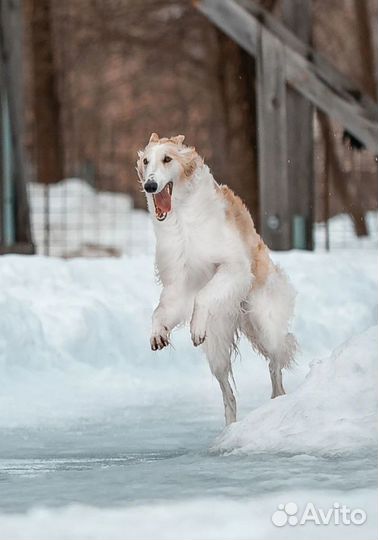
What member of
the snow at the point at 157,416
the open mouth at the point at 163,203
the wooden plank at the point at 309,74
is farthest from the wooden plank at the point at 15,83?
the open mouth at the point at 163,203

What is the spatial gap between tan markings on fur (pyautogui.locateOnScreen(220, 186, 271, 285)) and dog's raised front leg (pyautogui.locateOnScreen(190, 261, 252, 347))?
23 centimetres

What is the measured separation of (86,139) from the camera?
33500 mm

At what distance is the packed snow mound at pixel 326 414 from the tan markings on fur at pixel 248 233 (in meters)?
1.03

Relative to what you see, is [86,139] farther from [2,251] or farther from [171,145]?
[171,145]

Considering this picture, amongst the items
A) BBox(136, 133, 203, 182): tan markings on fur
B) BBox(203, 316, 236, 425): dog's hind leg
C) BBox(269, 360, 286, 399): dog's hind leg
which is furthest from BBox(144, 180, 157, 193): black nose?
BBox(269, 360, 286, 399): dog's hind leg

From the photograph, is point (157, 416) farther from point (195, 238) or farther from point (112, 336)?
point (112, 336)

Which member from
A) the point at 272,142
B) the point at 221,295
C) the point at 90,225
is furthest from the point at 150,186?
the point at 90,225

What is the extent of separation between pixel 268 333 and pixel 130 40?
16.4 meters

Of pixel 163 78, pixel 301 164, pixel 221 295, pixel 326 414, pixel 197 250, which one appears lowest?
pixel 326 414

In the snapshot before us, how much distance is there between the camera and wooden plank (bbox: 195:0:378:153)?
1265cm

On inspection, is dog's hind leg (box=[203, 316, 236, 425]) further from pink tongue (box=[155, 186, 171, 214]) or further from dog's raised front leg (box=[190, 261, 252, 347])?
pink tongue (box=[155, 186, 171, 214])

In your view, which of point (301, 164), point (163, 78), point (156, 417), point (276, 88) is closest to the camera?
point (156, 417)

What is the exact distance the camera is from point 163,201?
679cm

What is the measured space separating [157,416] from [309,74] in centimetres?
610
